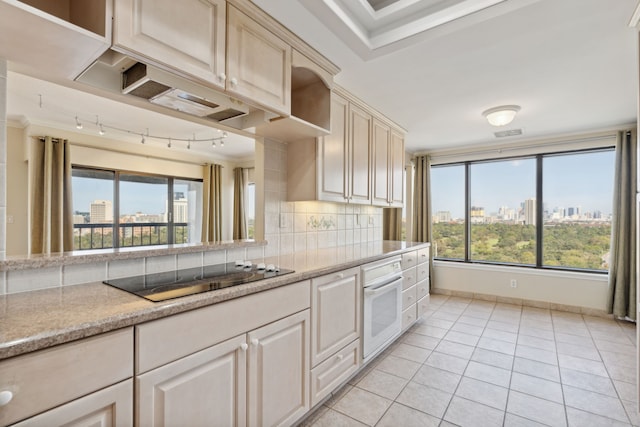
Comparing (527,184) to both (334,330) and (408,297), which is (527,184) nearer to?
(408,297)

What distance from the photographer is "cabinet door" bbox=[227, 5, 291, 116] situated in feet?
4.93

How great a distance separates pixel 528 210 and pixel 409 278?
2524 millimetres

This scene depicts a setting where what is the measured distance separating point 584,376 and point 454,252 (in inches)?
105

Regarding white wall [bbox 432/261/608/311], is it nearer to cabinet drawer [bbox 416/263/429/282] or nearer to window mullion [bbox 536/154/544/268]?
window mullion [bbox 536/154/544/268]

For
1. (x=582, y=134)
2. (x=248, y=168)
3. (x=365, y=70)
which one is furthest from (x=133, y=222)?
(x=582, y=134)

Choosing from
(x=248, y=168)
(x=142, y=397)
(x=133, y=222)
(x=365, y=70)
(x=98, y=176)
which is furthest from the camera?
(x=248, y=168)

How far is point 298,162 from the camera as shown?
2475 millimetres

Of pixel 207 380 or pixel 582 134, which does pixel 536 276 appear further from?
pixel 207 380

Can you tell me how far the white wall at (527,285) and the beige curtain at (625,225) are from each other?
0.22m

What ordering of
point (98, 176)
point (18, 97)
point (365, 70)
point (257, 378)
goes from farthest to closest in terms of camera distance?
point (98, 176) → point (18, 97) → point (365, 70) → point (257, 378)

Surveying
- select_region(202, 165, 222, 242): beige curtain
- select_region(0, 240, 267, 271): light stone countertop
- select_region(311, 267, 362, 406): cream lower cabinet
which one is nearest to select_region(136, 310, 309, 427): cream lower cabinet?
select_region(311, 267, 362, 406): cream lower cabinet

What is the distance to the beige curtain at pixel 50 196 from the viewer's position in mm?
4043

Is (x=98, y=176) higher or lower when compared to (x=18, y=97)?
lower

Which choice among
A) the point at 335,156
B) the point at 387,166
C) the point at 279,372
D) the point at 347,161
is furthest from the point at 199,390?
the point at 387,166
